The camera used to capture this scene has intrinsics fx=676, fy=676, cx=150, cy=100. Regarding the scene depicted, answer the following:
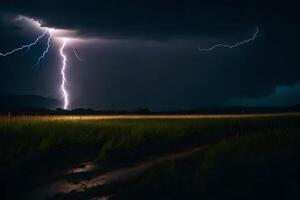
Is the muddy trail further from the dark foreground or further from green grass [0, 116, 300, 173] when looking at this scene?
green grass [0, 116, 300, 173]

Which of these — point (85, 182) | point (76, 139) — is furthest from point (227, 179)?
point (76, 139)

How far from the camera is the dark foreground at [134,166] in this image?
11.0m

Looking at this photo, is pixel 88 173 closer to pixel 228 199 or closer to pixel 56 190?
pixel 56 190

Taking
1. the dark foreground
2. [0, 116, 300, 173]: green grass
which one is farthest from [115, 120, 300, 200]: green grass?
[0, 116, 300, 173]: green grass

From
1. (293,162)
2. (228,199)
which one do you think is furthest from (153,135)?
(228,199)

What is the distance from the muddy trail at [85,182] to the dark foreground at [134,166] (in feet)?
0.06

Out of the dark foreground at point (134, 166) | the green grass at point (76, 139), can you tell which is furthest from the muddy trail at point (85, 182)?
the green grass at point (76, 139)

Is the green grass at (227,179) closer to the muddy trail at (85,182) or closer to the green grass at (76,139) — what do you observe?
the muddy trail at (85,182)

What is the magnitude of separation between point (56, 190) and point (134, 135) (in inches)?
405

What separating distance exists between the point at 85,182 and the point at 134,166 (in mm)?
2787

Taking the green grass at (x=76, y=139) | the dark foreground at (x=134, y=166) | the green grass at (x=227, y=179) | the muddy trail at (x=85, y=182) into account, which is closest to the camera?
the green grass at (x=227, y=179)

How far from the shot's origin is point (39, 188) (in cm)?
1223

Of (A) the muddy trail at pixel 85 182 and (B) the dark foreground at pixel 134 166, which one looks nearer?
(B) the dark foreground at pixel 134 166

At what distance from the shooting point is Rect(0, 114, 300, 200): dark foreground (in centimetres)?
1099
